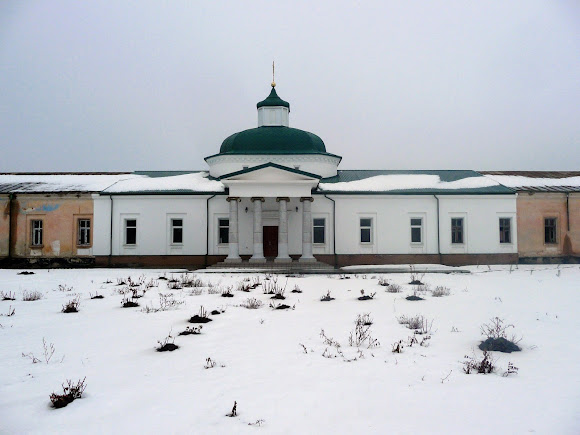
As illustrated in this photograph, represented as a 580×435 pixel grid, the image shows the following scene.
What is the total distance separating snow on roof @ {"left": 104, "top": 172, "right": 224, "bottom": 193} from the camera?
91.8ft

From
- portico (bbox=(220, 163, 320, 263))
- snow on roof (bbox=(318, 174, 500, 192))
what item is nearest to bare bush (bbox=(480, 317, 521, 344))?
portico (bbox=(220, 163, 320, 263))

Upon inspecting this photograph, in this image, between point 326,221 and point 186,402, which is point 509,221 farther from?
point 186,402

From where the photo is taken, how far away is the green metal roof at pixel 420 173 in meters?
28.2

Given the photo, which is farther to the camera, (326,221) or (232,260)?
(326,221)

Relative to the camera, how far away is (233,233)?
25750mm

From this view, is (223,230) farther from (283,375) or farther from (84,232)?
(283,375)

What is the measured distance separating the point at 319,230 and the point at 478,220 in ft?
34.9

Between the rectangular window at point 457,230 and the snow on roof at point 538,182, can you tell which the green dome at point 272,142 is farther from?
the snow on roof at point 538,182

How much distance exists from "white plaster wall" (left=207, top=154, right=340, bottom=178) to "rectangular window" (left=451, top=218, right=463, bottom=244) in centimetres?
941

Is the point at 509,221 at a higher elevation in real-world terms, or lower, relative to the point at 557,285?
higher

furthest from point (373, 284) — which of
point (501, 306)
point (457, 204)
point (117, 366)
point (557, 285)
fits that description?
point (457, 204)

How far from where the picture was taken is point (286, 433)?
165 inches

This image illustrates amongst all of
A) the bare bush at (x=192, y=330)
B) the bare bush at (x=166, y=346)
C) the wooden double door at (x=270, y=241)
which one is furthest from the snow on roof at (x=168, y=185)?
the bare bush at (x=166, y=346)

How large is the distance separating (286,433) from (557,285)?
46.9 ft
